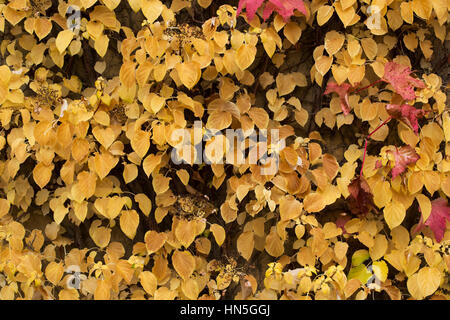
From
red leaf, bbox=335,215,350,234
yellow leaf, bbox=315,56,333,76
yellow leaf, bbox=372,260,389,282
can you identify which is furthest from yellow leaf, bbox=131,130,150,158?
yellow leaf, bbox=372,260,389,282

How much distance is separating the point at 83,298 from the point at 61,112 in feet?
2.33

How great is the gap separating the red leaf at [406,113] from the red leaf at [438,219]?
290 mm

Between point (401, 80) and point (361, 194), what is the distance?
41 centimetres

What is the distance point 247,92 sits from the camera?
1746 millimetres

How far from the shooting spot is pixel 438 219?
162 cm

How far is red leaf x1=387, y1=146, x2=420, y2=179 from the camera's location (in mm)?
1550

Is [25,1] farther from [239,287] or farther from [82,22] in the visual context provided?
[239,287]

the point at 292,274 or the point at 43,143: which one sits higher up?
the point at 43,143

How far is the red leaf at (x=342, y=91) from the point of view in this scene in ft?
5.39

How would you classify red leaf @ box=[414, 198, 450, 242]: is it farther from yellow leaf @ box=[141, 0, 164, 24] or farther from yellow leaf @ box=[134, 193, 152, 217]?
yellow leaf @ box=[141, 0, 164, 24]

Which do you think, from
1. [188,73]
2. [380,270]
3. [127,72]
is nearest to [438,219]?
[380,270]

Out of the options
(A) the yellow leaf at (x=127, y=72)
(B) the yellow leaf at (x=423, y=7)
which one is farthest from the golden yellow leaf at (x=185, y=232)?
(B) the yellow leaf at (x=423, y=7)

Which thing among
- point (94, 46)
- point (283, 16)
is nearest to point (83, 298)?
point (94, 46)
